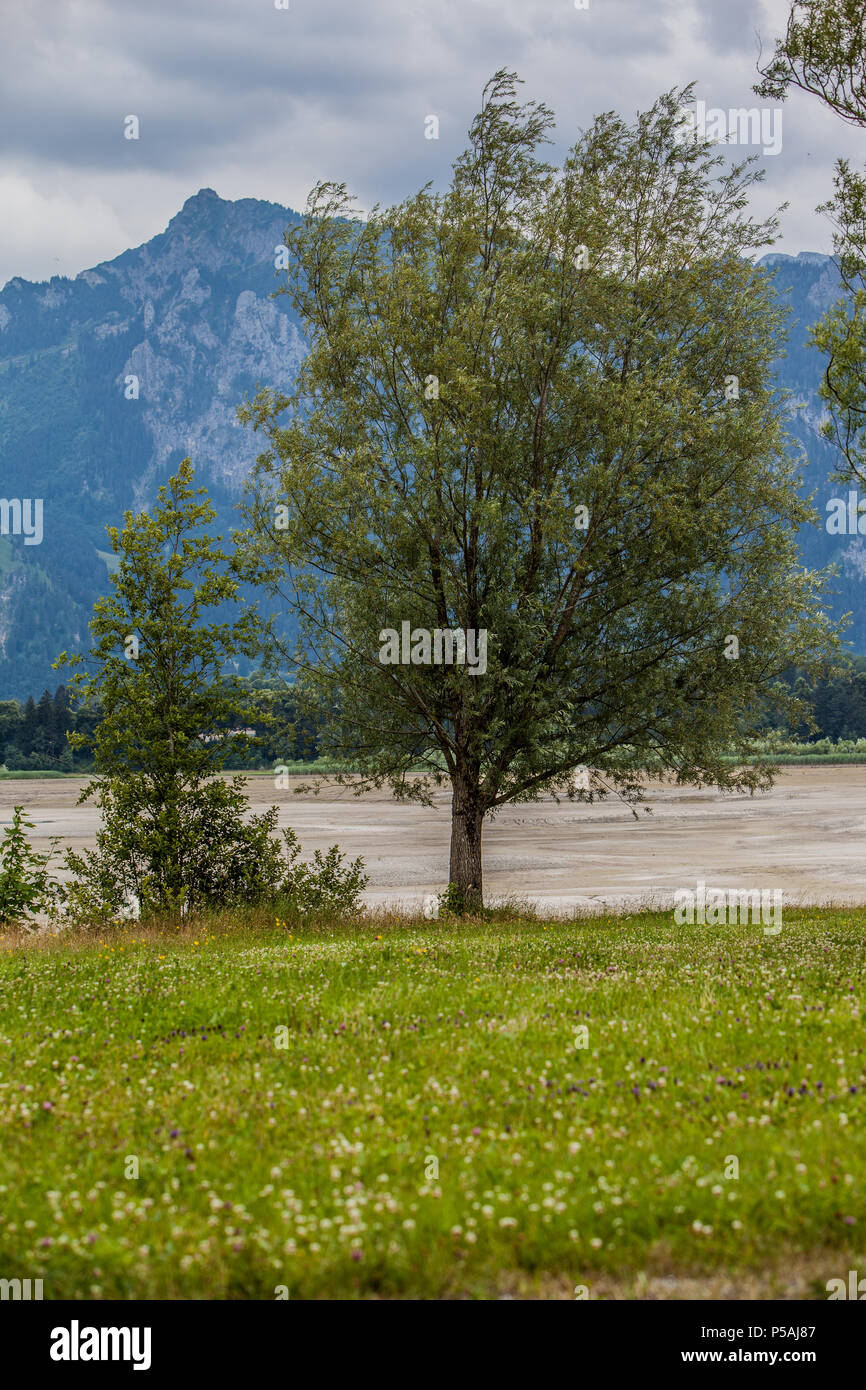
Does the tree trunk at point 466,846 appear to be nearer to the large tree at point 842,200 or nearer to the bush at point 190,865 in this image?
the bush at point 190,865

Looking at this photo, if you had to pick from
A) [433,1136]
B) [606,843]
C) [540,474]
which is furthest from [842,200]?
[606,843]

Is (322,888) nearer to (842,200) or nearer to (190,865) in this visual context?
(190,865)

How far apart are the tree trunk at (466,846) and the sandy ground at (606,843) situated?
5.21ft

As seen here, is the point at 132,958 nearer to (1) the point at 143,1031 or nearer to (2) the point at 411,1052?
(1) the point at 143,1031

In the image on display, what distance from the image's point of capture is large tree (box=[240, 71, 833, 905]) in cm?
2342

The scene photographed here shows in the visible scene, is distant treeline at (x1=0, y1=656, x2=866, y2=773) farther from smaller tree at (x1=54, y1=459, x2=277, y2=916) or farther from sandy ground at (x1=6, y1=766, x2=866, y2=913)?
smaller tree at (x1=54, y1=459, x2=277, y2=916)

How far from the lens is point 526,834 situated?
77.8 meters

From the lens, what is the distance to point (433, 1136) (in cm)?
655

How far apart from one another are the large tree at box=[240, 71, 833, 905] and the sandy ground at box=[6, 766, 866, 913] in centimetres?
416

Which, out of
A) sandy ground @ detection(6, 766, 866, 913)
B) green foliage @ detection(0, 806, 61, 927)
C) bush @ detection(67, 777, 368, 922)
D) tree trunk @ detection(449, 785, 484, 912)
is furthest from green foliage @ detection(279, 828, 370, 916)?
green foliage @ detection(0, 806, 61, 927)

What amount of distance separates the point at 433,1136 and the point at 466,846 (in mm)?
19811

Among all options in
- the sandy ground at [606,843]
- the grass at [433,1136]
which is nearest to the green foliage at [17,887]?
the sandy ground at [606,843]

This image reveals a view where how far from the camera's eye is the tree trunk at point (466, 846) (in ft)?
84.7
